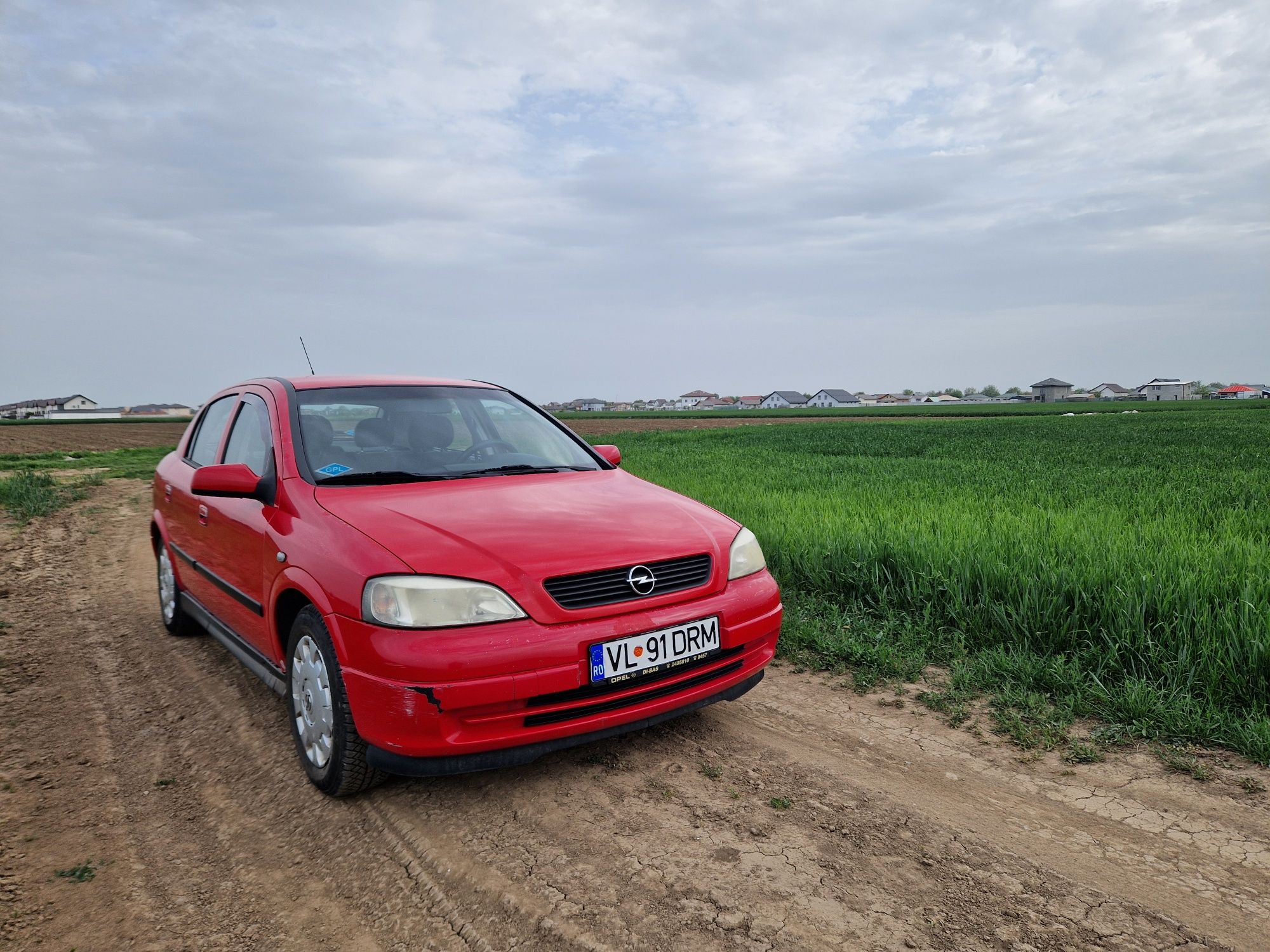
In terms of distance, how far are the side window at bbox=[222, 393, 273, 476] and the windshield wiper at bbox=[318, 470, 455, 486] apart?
0.45 meters

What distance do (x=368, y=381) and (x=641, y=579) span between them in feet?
7.08

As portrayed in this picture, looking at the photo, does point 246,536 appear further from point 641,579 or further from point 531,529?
point 641,579

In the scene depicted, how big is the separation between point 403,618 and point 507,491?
953 mm

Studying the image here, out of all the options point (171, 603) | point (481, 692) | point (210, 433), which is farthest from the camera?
point (171, 603)

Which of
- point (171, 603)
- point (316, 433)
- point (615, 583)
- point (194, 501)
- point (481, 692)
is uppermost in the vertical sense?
point (316, 433)

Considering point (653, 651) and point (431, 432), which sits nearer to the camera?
point (653, 651)

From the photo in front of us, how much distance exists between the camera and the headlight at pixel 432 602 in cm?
259

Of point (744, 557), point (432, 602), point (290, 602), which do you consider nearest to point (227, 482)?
point (290, 602)

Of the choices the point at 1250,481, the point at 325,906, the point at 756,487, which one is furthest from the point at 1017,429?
the point at 325,906

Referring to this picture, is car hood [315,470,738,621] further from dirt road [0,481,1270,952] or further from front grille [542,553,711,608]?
dirt road [0,481,1270,952]

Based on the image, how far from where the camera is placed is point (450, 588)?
261 cm

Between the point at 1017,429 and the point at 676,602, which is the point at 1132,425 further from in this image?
the point at 676,602

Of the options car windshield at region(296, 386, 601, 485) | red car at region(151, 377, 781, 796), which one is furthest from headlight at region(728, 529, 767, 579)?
car windshield at region(296, 386, 601, 485)

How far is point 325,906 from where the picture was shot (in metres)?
2.29
